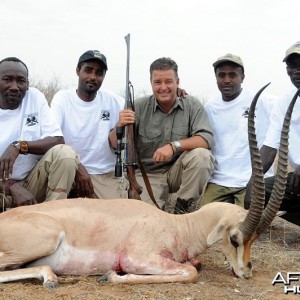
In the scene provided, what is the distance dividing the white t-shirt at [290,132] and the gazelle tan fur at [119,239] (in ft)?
6.80

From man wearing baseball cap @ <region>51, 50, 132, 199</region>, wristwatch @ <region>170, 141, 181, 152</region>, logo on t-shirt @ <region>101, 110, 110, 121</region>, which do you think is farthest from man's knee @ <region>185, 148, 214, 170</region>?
logo on t-shirt @ <region>101, 110, 110, 121</region>

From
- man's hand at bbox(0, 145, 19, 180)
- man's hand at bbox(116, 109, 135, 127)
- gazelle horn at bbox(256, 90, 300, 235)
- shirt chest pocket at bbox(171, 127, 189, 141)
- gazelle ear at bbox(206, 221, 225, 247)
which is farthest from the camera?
shirt chest pocket at bbox(171, 127, 189, 141)

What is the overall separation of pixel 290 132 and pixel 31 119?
3316 mm

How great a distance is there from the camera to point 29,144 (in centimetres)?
675

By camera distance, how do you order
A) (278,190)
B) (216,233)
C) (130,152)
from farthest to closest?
(130,152) < (216,233) < (278,190)

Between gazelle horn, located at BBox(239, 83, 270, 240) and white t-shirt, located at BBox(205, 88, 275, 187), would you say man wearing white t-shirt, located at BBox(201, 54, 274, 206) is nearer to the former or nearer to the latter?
white t-shirt, located at BBox(205, 88, 275, 187)

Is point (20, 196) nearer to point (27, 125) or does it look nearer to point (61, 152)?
point (61, 152)

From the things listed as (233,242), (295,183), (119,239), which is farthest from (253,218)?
(295,183)

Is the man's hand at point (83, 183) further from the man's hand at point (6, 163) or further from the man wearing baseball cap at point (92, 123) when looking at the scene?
the man's hand at point (6, 163)

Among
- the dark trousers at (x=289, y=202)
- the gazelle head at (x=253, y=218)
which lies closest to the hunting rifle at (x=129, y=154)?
the dark trousers at (x=289, y=202)

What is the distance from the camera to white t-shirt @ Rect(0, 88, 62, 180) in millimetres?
6941

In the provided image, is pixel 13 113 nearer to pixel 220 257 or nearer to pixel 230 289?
pixel 220 257

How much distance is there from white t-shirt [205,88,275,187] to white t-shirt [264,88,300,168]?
0.66 m

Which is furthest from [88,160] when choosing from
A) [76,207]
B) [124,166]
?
[76,207]
